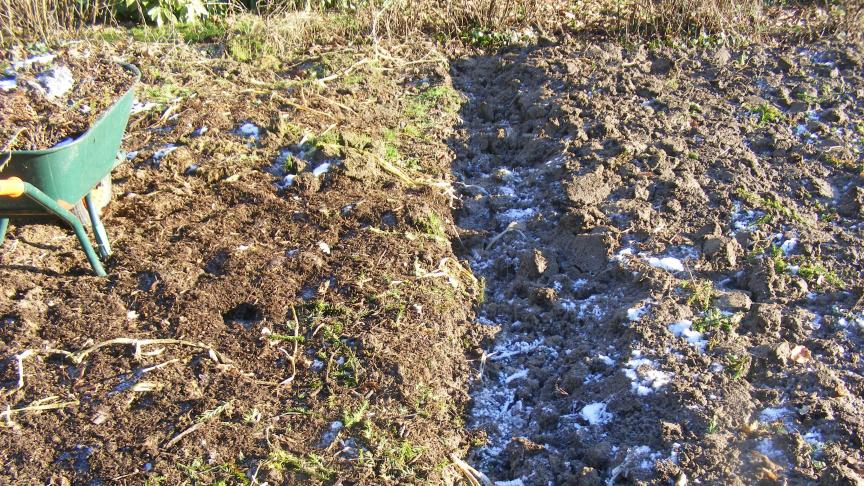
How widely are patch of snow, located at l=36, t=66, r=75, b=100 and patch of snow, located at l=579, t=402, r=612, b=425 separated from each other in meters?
3.03

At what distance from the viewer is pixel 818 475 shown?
111 inches

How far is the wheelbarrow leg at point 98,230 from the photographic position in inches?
147

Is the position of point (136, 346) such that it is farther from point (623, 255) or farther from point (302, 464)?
point (623, 255)

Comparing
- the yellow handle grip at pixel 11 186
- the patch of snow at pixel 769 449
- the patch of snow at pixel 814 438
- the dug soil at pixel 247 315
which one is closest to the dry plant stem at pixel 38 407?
the dug soil at pixel 247 315

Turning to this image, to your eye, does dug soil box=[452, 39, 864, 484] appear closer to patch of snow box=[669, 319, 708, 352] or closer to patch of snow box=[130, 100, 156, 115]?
patch of snow box=[669, 319, 708, 352]

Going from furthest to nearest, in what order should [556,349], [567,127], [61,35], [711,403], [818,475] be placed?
1. [61,35]
2. [567,127]
3. [556,349]
4. [711,403]
5. [818,475]

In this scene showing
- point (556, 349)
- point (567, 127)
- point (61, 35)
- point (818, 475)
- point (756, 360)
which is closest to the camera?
point (818, 475)

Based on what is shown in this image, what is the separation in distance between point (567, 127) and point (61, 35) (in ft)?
12.5

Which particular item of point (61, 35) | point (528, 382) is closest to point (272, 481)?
point (528, 382)

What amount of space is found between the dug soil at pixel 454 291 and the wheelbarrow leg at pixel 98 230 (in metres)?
0.09

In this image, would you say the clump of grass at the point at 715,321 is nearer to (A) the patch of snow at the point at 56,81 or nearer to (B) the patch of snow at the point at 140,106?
(A) the patch of snow at the point at 56,81

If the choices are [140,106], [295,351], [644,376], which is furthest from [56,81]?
[644,376]

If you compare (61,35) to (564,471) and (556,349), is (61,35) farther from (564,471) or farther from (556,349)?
(564,471)

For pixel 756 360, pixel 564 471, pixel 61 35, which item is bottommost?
pixel 564 471
